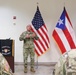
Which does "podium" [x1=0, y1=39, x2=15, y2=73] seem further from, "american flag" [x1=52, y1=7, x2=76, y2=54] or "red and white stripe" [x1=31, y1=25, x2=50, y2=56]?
"american flag" [x1=52, y1=7, x2=76, y2=54]

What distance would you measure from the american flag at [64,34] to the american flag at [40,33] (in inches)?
13.8

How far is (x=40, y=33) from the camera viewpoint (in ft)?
23.9

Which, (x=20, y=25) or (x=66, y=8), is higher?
(x=66, y=8)

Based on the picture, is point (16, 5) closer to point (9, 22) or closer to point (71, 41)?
point (9, 22)

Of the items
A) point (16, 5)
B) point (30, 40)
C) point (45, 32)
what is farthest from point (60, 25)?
point (16, 5)

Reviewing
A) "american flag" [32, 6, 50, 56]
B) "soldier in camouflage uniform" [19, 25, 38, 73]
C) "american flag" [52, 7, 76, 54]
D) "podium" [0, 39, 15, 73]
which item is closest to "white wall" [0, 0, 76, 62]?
"american flag" [32, 6, 50, 56]

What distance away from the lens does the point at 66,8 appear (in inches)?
298

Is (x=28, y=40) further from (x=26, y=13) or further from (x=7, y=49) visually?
(x=26, y=13)

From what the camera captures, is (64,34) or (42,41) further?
(42,41)

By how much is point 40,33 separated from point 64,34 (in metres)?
0.83

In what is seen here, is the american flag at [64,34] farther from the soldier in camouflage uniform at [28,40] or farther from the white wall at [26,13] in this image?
the soldier in camouflage uniform at [28,40]

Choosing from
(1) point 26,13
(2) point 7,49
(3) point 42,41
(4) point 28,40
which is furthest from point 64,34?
(2) point 7,49

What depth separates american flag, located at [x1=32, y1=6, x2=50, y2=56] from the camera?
7238 millimetres

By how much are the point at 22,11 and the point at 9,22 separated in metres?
0.62
